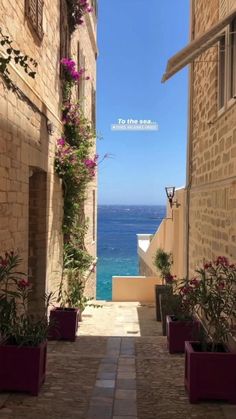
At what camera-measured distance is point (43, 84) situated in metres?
7.81

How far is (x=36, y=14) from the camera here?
712cm

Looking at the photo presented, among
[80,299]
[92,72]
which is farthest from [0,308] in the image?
[92,72]

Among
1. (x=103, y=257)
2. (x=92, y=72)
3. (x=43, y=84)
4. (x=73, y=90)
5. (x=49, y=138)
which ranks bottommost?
(x=103, y=257)

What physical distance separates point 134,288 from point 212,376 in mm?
11376

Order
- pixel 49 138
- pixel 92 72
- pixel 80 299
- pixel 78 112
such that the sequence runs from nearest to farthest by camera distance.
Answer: pixel 49 138 → pixel 80 299 → pixel 78 112 → pixel 92 72

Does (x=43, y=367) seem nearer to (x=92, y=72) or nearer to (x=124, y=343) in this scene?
(x=124, y=343)

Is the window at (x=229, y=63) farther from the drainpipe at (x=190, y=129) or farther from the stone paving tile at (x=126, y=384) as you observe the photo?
the stone paving tile at (x=126, y=384)

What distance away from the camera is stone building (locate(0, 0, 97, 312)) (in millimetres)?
5703

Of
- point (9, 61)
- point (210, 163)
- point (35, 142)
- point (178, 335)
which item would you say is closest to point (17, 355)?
point (9, 61)

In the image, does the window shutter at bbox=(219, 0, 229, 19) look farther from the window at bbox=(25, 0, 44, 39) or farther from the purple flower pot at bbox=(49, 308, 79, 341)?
the purple flower pot at bbox=(49, 308, 79, 341)

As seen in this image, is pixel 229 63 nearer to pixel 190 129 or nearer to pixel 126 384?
pixel 190 129

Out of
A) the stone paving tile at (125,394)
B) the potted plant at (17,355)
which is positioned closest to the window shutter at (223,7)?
the potted plant at (17,355)

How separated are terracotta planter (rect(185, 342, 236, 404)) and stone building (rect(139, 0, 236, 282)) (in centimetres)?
159

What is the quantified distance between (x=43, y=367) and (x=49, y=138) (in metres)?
4.49
